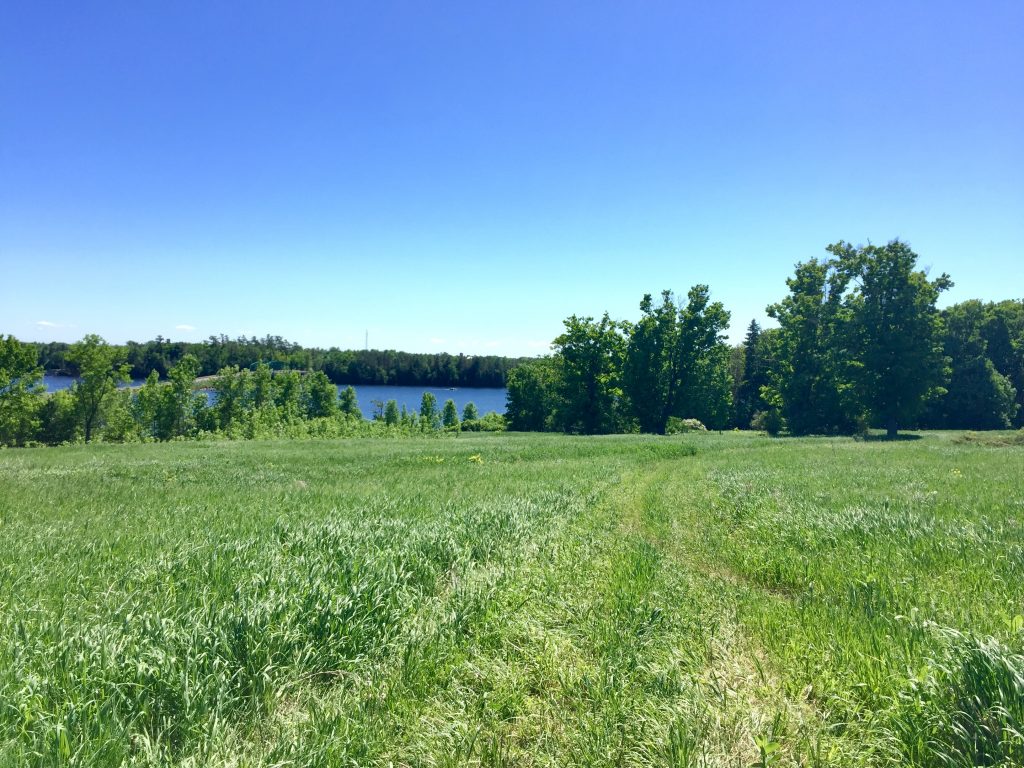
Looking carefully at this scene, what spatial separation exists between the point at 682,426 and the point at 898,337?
22127mm

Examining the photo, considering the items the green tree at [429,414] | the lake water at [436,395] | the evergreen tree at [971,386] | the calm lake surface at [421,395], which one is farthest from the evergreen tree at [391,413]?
the evergreen tree at [971,386]

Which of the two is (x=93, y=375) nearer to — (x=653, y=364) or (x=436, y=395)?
(x=653, y=364)

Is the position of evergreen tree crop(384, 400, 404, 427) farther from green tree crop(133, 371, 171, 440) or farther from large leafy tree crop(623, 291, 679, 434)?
large leafy tree crop(623, 291, 679, 434)

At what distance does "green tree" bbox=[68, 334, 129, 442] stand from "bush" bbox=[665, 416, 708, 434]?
63.7 metres

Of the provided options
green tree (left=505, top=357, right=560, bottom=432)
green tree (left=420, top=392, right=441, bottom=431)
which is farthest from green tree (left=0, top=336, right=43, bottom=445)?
green tree (left=505, top=357, right=560, bottom=432)

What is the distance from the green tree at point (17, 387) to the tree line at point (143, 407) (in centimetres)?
7

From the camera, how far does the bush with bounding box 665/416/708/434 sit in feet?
167

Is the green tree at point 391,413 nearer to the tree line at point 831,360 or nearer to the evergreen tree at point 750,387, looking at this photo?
the tree line at point 831,360

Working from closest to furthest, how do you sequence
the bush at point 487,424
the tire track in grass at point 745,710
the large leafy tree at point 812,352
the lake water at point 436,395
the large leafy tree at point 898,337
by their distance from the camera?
the tire track in grass at point 745,710 → the large leafy tree at point 898,337 → the large leafy tree at point 812,352 → the bush at point 487,424 → the lake water at point 436,395

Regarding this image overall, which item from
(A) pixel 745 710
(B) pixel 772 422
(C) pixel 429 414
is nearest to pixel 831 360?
(B) pixel 772 422

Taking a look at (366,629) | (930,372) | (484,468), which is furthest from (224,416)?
(930,372)

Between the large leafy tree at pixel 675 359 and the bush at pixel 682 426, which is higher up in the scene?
the large leafy tree at pixel 675 359

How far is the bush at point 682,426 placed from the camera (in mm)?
50903

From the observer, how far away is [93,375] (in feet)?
173
